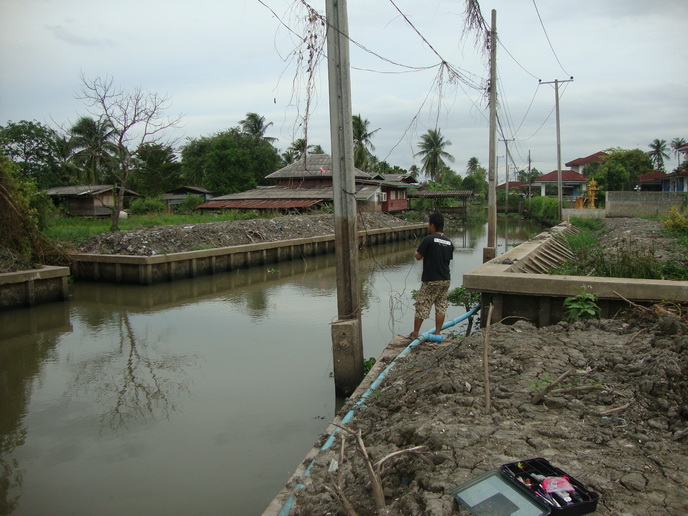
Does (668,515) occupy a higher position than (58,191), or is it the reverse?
(58,191)

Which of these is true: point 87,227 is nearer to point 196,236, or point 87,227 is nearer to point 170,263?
point 196,236

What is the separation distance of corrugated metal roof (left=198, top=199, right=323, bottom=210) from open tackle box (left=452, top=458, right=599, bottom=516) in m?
29.3

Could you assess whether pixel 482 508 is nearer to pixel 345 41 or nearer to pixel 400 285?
pixel 345 41

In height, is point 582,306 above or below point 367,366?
above

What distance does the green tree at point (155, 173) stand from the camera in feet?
154

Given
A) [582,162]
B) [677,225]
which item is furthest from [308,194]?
[582,162]

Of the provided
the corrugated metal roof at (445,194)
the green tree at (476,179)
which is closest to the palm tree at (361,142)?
the corrugated metal roof at (445,194)

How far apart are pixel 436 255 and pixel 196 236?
14.5 m

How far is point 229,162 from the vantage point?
42.0 metres

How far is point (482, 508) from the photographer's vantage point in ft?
8.13

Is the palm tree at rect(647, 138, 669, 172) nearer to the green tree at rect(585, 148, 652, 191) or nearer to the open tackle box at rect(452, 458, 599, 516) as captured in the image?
the green tree at rect(585, 148, 652, 191)

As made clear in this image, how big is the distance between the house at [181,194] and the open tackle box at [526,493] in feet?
134

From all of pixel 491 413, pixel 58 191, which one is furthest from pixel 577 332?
pixel 58 191

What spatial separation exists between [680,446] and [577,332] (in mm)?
2565
